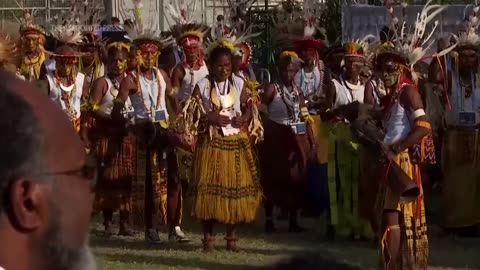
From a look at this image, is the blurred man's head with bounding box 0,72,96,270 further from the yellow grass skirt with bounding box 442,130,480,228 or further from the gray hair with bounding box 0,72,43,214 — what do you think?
the yellow grass skirt with bounding box 442,130,480,228

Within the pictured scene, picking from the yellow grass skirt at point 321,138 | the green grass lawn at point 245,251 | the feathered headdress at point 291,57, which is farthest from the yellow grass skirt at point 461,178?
the feathered headdress at point 291,57

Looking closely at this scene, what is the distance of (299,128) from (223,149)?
5.47ft

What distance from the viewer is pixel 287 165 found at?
1080cm

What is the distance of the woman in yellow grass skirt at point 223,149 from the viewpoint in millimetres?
9070

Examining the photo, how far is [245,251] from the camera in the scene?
380 inches

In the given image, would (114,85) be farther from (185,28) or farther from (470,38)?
(470,38)

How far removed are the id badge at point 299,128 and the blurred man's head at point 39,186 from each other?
8.76 meters

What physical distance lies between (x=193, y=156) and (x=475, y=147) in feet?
8.95

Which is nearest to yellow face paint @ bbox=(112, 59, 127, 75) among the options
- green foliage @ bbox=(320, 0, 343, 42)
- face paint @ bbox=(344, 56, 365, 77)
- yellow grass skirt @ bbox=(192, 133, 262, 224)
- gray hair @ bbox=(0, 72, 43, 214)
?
yellow grass skirt @ bbox=(192, 133, 262, 224)

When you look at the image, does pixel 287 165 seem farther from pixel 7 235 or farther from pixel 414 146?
pixel 7 235

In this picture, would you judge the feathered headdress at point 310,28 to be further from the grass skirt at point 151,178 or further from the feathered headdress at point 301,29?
the grass skirt at point 151,178

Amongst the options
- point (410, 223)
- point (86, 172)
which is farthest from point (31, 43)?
point (86, 172)

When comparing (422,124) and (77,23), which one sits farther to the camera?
(77,23)

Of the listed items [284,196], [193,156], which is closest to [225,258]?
[193,156]
